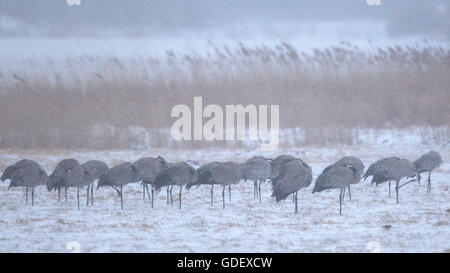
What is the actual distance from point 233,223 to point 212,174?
155 centimetres

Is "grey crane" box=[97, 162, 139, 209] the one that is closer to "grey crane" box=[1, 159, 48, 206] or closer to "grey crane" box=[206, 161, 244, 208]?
"grey crane" box=[1, 159, 48, 206]

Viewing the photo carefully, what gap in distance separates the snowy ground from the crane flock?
272mm

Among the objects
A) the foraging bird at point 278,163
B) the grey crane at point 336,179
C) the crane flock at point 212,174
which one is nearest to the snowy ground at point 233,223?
the crane flock at point 212,174

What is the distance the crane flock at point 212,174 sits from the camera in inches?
372

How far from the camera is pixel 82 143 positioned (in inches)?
680

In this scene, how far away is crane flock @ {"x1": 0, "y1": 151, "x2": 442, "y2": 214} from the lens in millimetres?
9445

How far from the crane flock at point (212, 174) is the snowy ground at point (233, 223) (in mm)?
272

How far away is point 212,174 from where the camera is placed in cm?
1015

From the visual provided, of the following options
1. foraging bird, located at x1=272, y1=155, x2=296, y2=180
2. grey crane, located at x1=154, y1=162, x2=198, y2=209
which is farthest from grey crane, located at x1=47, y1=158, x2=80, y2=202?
foraging bird, located at x1=272, y1=155, x2=296, y2=180

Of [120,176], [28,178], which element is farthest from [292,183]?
[28,178]

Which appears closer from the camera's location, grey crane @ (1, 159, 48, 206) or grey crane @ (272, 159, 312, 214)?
grey crane @ (272, 159, 312, 214)
